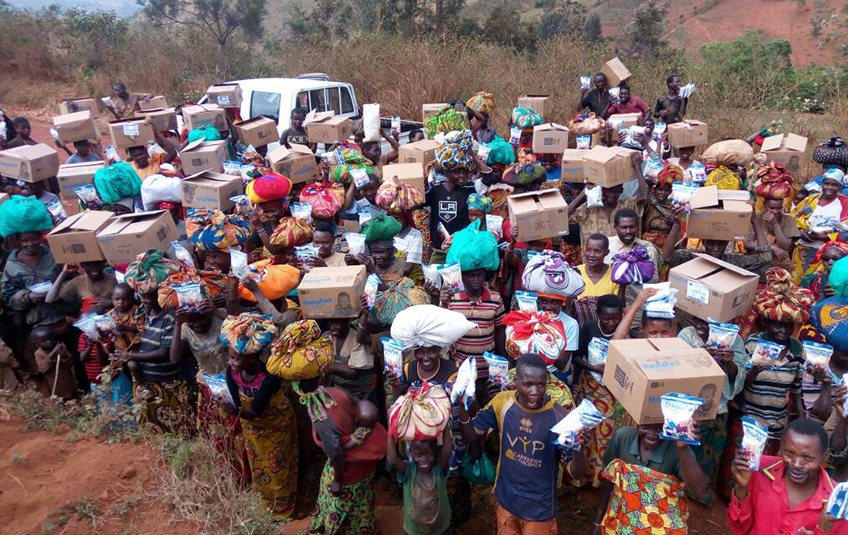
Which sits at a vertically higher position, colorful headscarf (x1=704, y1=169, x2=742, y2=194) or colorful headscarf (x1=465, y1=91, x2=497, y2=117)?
colorful headscarf (x1=465, y1=91, x2=497, y2=117)

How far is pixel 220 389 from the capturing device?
12.5ft

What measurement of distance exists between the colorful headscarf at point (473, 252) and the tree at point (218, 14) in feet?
81.0

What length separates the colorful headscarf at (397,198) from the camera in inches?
203

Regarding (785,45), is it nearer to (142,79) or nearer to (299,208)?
(142,79)

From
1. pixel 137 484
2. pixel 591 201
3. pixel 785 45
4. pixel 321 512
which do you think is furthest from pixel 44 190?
pixel 785 45

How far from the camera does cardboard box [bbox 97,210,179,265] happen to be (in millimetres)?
4703

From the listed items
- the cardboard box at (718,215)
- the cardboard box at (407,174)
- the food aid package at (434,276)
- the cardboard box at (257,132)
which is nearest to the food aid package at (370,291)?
the food aid package at (434,276)

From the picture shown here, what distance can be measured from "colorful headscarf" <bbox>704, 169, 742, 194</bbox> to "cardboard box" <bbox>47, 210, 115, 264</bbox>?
5492 millimetres

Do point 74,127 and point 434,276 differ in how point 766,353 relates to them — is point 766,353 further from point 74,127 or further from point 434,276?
point 74,127

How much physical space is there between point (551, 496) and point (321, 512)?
54.2 inches

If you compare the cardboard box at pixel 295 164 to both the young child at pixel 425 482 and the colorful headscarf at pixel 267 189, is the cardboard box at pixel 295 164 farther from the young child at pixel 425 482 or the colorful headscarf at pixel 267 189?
the young child at pixel 425 482

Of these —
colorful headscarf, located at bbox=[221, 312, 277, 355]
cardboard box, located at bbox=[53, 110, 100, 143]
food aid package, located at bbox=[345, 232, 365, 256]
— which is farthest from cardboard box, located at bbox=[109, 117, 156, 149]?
colorful headscarf, located at bbox=[221, 312, 277, 355]

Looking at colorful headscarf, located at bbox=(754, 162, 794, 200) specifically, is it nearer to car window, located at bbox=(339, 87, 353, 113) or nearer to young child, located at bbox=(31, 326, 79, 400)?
young child, located at bbox=(31, 326, 79, 400)

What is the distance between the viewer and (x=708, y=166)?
6.43 metres
